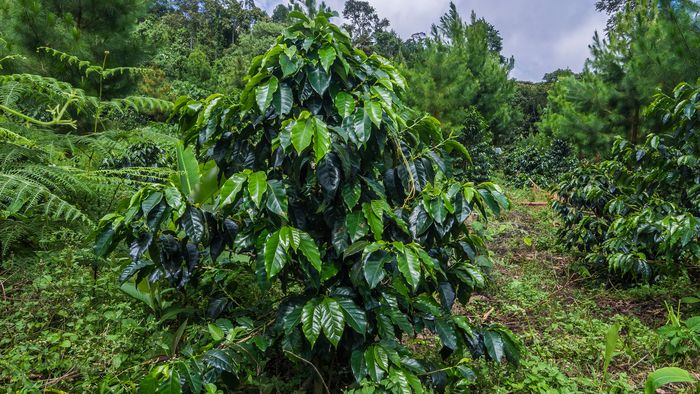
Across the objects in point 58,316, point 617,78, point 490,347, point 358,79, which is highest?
point 617,78

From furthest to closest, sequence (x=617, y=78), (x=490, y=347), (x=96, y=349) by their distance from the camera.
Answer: (x=617, y=78), (x=96, y=349), (x=490, y=347)

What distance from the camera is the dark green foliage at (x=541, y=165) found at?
10.2m

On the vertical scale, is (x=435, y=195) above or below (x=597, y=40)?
below

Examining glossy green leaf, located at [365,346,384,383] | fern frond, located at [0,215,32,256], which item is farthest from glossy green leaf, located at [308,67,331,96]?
fern frond, located at [0,215,32,256]

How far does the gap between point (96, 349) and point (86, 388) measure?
0.26 meters

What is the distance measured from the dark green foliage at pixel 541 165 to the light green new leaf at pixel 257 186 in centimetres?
963

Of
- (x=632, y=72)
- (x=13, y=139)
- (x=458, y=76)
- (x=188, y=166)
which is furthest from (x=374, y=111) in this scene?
(x=458, y=76)

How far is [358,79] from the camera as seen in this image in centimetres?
160

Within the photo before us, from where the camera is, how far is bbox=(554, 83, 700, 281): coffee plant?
2.52m

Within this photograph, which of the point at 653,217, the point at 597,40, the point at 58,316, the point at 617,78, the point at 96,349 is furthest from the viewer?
the point at 597,40

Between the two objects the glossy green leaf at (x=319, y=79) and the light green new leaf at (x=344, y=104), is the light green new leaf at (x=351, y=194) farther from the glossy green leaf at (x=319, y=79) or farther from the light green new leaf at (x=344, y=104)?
the glossy green leaf at (x=319, y=79)

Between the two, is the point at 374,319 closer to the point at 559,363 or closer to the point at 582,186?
the point at 559,363

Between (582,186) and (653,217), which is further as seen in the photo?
(582,186)

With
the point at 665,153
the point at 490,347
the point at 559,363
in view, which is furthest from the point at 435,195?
the point at 665,153
